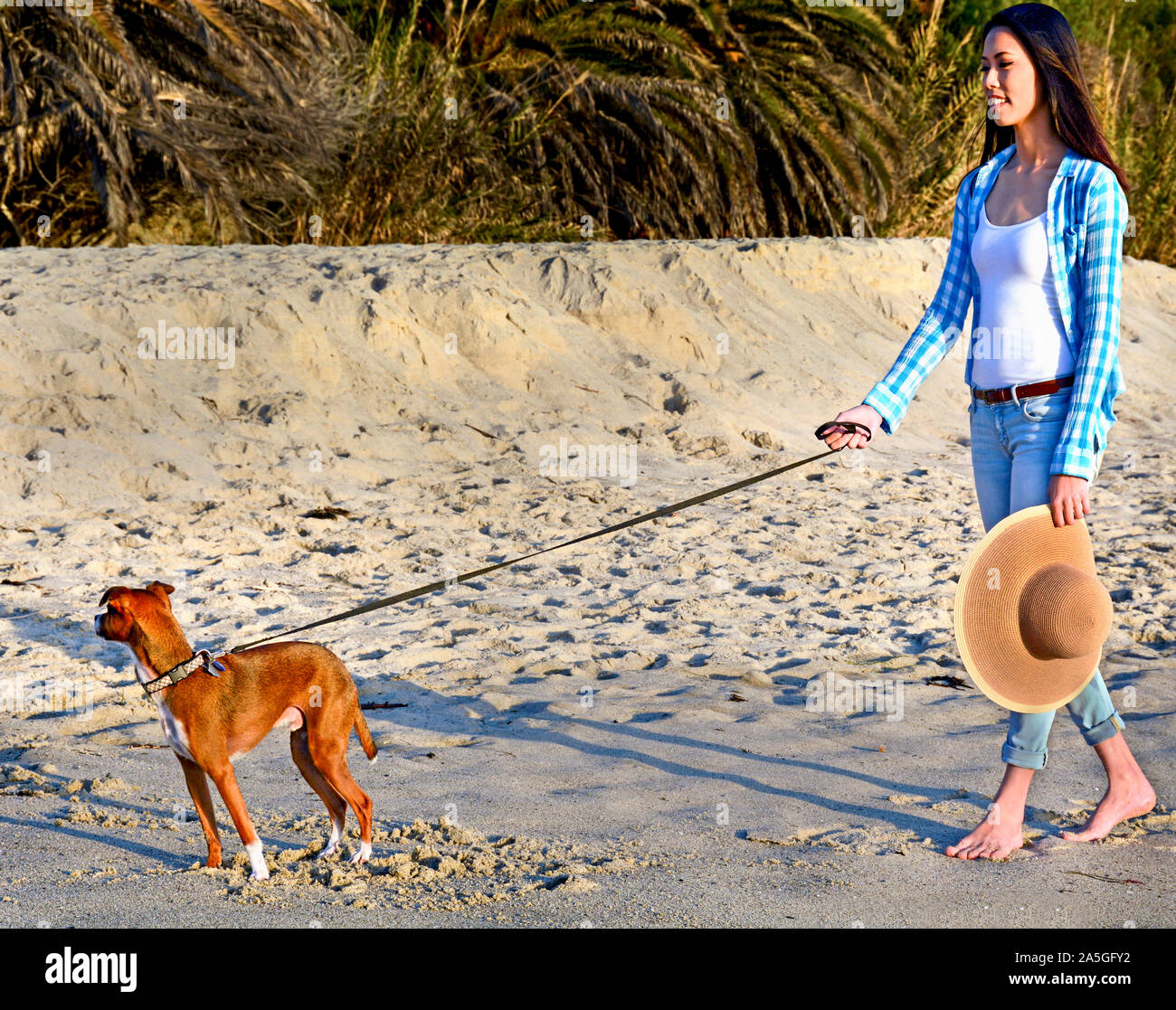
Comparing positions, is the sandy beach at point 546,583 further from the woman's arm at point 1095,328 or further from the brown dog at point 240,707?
the woman's arm at point 1095,328

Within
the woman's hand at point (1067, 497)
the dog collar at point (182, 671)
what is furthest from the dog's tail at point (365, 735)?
the woman's hand at point (1067, 497)

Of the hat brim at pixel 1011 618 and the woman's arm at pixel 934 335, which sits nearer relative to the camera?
the hat brim at pixel 1011 618

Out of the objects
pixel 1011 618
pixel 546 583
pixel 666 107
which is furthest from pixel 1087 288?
pixel 666 107

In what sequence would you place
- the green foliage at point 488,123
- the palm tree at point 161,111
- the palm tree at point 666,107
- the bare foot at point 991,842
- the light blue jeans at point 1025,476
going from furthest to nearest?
the palm tree at point 666,107 → the green foliage at point 488,123 → the palm tree at point 161,111 → the bare foot at point 991,842 → the light blue jeans at point 1025,476

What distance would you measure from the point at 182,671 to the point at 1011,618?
2167 mm

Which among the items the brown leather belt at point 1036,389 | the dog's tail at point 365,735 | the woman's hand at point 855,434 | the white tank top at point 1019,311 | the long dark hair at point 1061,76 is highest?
the long dark hair at point 1061,76

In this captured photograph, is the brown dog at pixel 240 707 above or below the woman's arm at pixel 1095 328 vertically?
below

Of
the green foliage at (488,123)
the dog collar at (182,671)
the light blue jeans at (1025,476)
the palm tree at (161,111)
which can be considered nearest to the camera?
the dog collar at (182,671)

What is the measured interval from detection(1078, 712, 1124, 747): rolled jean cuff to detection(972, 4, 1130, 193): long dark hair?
1.44m

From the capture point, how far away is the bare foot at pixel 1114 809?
3.57 metres

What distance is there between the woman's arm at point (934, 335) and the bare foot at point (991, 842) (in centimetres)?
114

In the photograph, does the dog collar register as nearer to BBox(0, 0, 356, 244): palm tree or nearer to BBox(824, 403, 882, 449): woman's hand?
BBox(824, 403, 882, 449): woman's hand

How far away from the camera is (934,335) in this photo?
3750 mm
